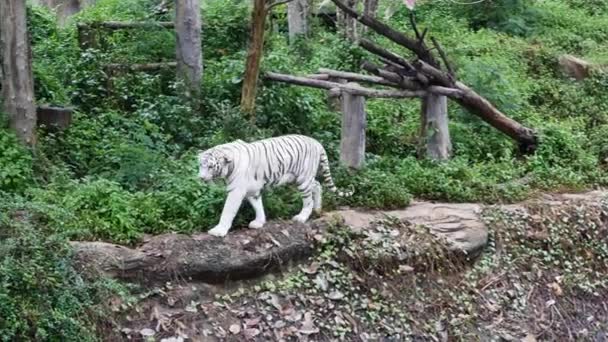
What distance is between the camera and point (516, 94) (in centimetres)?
1039

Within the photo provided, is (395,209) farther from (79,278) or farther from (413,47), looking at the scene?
(79,278)

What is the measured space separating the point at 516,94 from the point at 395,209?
356cm

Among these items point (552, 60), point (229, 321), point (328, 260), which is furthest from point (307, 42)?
point (229, 321)

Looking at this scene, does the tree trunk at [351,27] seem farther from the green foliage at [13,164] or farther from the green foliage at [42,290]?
the green foliage at [42,290]

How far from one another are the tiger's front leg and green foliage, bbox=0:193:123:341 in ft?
3.09

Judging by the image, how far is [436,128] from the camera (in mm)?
8844

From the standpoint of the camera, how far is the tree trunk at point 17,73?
23.5 feet

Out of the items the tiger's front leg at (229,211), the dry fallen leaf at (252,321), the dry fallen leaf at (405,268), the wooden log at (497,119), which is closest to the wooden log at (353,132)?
the wooden log at (497,119)

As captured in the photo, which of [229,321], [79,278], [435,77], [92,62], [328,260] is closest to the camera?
[79,278]

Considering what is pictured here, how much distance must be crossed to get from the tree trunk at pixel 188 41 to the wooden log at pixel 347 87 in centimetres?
98

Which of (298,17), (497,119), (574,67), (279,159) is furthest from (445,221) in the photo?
(298,17)

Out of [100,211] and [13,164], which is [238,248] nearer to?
[100,211]

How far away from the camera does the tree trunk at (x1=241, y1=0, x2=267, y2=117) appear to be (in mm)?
8438

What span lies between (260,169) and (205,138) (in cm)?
204
